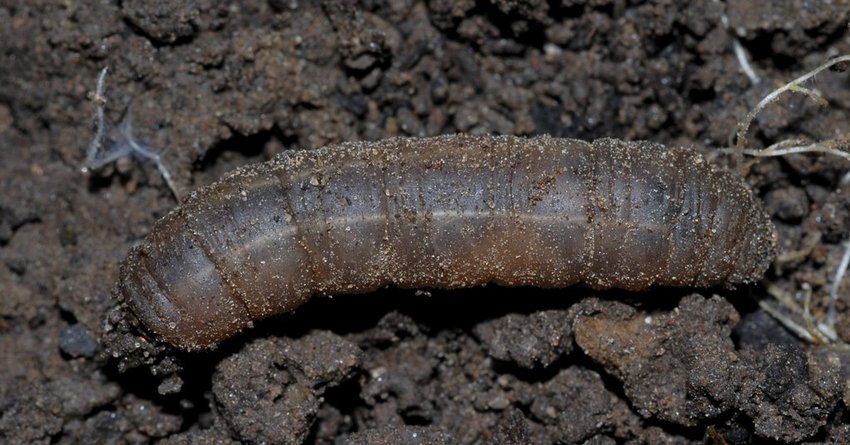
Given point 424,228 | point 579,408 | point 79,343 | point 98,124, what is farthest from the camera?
point 98,124

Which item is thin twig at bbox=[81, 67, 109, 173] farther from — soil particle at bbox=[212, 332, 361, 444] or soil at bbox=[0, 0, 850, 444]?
soil particle at bbox=[212, 332, 361, 444]

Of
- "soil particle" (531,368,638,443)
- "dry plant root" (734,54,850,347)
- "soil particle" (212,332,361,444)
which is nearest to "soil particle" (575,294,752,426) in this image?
"soil particle" (531,368,638,443)

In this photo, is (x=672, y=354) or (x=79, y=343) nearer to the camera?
(x=672, y=354)

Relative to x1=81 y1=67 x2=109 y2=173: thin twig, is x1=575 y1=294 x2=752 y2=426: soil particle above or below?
below

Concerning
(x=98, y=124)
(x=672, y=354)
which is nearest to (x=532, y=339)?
(x=672, y=354)

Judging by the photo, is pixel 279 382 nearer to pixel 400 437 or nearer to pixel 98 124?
pixel 400 437

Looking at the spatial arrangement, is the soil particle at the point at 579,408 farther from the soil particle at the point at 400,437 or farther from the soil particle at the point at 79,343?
the soil particle at the point at 79,343

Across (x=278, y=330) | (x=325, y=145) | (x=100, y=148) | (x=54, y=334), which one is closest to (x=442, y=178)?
(x=325, y=145)
